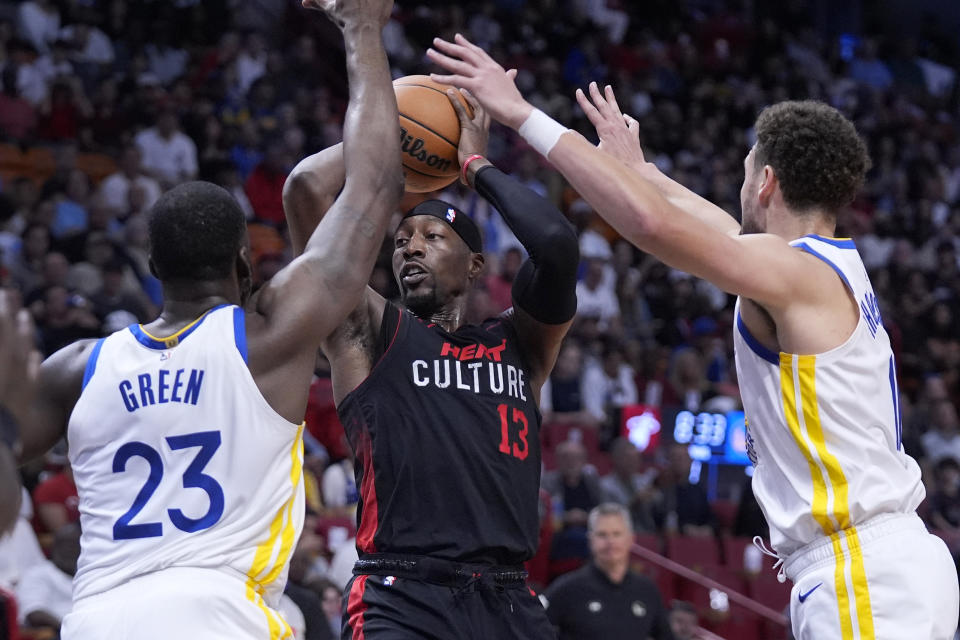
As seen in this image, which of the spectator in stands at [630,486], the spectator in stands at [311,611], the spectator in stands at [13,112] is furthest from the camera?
the spectator in stands at [13,112]

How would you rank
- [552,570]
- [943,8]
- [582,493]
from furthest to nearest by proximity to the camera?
[943,8] < [582,493] < [552,570]

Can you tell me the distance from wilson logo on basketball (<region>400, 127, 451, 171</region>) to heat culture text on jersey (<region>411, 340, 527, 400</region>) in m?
0.67

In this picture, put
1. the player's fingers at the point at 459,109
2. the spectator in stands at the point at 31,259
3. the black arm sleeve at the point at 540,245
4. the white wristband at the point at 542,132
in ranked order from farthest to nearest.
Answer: the spectator in stands at the point at 31,259 → the player's fingers at the point at 459,109 → the black arm sleeve at the point at 540,245 → the white wristband at the point at 542,132

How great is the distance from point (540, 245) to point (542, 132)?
0.66 m

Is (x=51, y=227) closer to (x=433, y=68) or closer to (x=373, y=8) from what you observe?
(x=433, y=68)

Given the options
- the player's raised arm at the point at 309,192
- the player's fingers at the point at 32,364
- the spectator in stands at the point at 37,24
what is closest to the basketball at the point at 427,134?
the player's raised arm at the point at 309,192

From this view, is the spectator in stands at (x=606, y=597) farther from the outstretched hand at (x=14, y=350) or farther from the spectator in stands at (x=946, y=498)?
the outstretched hand at (x=14, y=350)

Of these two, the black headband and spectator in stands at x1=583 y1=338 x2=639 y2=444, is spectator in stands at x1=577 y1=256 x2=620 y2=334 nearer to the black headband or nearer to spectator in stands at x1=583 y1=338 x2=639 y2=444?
spectator in stands at x1=583 y1=338 x2=639 y2=444

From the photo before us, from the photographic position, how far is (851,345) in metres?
3.42

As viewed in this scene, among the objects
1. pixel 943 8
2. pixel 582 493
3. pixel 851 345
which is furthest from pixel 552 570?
pixel 943 8

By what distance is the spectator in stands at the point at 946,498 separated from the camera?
37.9 ft

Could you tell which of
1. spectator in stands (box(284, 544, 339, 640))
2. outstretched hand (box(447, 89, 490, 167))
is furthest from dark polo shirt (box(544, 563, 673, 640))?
outstretched hand (box(447, 89, 490, 167))

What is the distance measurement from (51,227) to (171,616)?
8640 mm

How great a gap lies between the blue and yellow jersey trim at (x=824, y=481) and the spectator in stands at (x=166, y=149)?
9857mm
